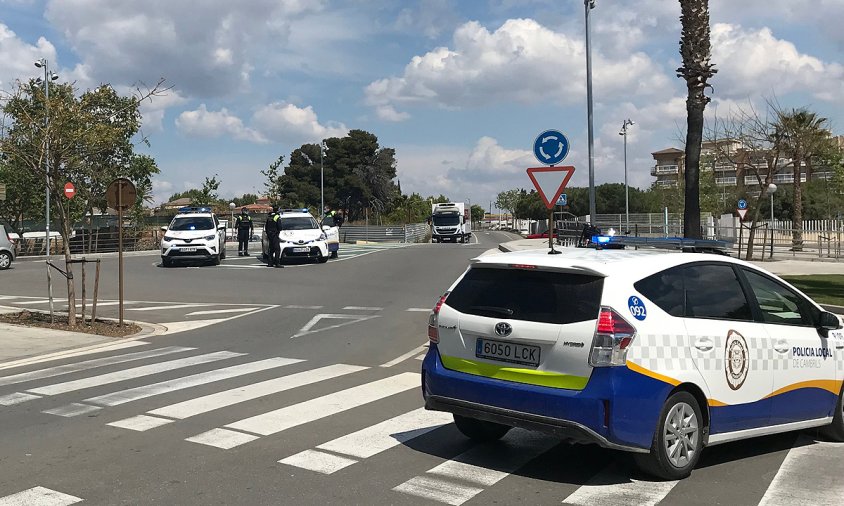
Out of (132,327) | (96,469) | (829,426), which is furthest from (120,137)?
(829,426)

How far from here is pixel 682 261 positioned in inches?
225

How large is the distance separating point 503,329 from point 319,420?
→ 228 centimetres

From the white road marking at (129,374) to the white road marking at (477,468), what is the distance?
472 centimetres

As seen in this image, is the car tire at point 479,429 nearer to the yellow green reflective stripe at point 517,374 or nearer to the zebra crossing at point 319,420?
the zebra crossing at point 319,420

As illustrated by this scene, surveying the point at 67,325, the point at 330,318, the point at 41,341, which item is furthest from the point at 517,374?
the point at 67,325

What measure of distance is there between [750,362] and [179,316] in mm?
11779

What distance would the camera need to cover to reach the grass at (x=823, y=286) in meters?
16.2

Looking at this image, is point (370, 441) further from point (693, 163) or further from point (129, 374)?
point (693, 163)

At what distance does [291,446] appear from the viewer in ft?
Answer: 19.9

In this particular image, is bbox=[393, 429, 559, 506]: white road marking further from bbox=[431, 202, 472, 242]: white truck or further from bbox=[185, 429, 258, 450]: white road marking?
bbox=[431, 202, 472, 242]: white truck

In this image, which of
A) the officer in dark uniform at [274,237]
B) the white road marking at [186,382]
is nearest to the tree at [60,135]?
the white road marking at [186,382]

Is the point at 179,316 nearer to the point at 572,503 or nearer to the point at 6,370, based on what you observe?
the point at 6,370

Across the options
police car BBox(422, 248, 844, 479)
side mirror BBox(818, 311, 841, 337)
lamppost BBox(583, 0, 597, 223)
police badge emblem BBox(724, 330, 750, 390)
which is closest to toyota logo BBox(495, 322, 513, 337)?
police car BBox(422, 248, 844, 479)

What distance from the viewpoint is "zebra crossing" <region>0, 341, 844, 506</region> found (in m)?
5.12
